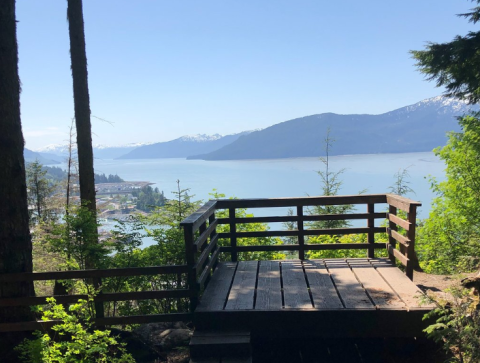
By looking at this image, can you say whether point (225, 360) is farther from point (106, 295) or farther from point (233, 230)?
point (233, 230)

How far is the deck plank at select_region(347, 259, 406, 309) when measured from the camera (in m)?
4.19

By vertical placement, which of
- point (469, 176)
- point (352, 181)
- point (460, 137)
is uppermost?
point (460, 137)

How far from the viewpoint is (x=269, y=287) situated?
4961mm

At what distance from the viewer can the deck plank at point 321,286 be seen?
425cm

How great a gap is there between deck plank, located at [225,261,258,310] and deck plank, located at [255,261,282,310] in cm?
10

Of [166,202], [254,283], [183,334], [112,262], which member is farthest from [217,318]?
[166,202]

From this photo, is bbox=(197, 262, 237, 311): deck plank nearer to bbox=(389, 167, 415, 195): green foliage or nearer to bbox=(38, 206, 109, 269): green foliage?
bbox=(38, 206, 109, 269): green foliage

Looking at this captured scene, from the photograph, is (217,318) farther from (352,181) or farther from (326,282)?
(352,181)

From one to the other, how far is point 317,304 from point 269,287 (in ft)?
2.91

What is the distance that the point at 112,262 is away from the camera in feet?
18.6

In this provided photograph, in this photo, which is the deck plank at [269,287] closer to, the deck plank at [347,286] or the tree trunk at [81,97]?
the deck plank at [347,286]

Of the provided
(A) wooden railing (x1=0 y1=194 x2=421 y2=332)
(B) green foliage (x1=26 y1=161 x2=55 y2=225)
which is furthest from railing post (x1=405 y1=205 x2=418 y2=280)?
(B) green foliage (x1=26 y1=161 x2=55 y2=225)

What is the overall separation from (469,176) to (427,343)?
5.90 metres

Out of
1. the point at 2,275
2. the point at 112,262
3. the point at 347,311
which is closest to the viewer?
the point at 347,311
